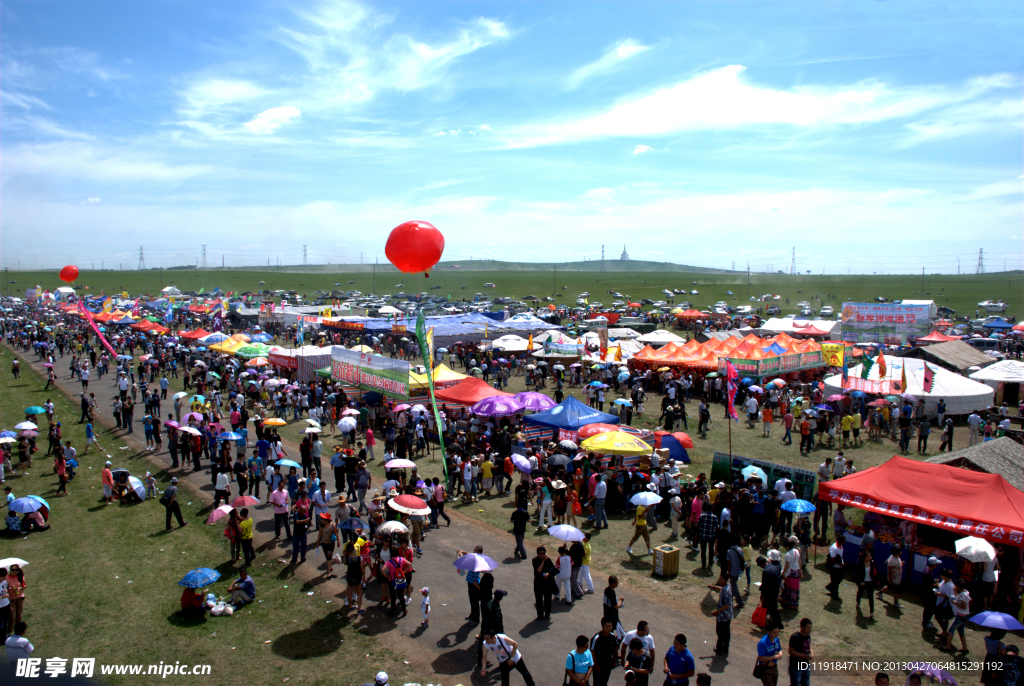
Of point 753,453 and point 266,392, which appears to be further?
point 266,392

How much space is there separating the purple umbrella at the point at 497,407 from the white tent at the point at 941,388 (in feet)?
43.4

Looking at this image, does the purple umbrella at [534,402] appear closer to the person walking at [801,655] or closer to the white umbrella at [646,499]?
the white umbrella at [646,499]

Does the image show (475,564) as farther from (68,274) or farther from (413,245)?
(68,274)

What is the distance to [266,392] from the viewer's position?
79.3ft

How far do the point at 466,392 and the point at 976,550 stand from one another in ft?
46.6

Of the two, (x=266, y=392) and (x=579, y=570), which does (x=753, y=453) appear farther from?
(x=266, y=392)

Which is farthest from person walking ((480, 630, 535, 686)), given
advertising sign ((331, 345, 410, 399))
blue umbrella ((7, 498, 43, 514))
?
advertising sign ((331, 345, 410, 399))

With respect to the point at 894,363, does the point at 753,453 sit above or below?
below

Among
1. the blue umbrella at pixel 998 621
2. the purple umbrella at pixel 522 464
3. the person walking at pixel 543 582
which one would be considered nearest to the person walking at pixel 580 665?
the person walking at pixel 543 582

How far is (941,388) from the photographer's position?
21453 mm

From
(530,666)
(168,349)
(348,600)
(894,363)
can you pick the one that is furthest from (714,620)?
(168,349)

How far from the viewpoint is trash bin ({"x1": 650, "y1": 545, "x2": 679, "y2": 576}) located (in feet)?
34.2

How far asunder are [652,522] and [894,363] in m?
16.4

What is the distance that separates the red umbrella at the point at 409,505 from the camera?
401 inches
